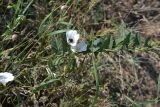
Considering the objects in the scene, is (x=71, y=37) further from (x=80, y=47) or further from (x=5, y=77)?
(x=5, y=77)

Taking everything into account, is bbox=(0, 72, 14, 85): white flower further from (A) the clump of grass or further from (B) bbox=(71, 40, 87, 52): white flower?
(B) bbox=(71, 40, 87, 52): white flower

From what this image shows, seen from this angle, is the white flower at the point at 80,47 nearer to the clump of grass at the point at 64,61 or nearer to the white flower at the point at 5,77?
the clump of grass at the point at 64,61

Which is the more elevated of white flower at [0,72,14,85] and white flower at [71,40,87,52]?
white flower at [71,40,87,52]

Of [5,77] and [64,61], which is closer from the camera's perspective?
[5,77]


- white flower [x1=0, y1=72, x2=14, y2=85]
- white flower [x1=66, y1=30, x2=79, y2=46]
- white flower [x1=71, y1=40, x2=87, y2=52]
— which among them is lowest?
white flower [x1=0, y1=72, x2=14, y2=85]

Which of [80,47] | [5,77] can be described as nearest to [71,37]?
[80,47]

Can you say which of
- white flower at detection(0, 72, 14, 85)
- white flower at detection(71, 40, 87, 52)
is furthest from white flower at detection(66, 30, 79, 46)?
white flower at detection(0, 72, 14, 85)

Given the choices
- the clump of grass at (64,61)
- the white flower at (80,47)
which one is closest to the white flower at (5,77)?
the clump of grass at (64,61)

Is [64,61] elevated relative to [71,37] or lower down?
lower down

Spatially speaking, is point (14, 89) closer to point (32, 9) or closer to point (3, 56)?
point (3, 56)
